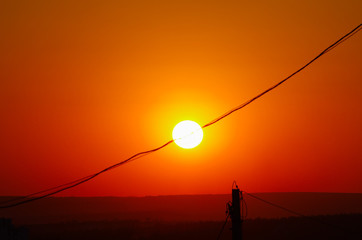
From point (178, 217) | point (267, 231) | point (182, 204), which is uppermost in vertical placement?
point (182, 204)

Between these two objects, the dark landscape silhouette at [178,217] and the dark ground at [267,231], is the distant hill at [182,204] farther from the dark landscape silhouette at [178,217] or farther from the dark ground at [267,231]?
the dark ground at [267,231]

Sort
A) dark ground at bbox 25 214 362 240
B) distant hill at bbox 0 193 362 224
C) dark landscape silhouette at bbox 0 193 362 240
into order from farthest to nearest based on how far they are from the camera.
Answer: distant hill at bbox 0 193 362 224 → dark landscape silhouette at bbox 0 193 362 240 → dark ground at bbox 25 214 362 240

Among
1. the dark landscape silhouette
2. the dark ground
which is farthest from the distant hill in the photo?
the dark ground

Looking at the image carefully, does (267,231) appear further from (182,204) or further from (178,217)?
(182,204)

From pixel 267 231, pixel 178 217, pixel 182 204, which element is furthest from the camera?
pixel 182 204

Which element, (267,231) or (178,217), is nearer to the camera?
(267,231)

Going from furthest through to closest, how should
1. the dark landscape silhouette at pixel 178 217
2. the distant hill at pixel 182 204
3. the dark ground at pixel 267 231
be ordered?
the distant hill at pixel 182 204 → the dark landscape silhouette at pixel 178 217 → the dark ground at pixel 267 231

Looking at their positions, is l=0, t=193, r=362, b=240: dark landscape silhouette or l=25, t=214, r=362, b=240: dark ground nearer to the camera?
l=25, t=214, r=362, b=240: dark ground

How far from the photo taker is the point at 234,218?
50.8 feet

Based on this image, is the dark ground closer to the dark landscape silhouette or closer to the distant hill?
the dark landscape silhouette

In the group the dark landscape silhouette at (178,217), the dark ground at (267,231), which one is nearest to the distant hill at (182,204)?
the dark landscape silhouette at (178,217)

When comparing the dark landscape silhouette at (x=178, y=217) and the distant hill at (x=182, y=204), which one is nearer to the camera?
the dark landscape silhouette at (x=178, y=217)

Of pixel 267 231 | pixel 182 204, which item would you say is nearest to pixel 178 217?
pixel 182 204

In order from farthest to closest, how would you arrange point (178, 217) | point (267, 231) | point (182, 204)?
point (182, 204)
point (178, 217)
point (267, 231)
